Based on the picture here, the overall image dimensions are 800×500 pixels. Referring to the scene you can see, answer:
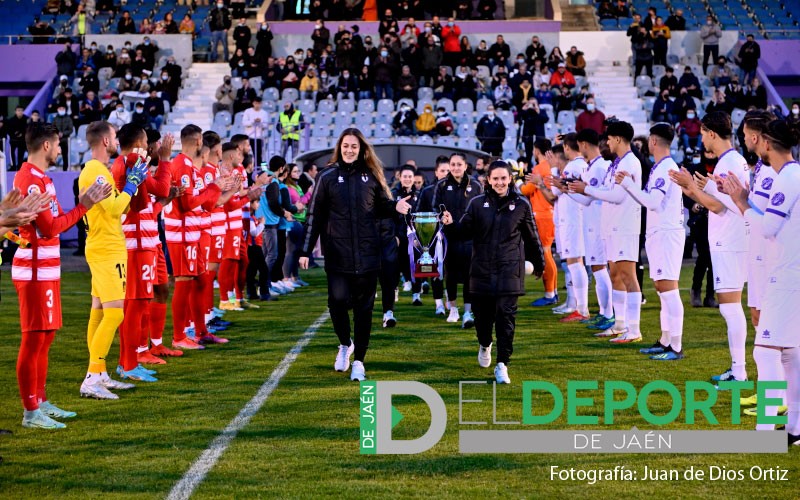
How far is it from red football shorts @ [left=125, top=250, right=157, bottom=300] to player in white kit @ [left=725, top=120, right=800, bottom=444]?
17.1 ft

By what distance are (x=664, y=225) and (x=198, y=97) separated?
2509 centimetres

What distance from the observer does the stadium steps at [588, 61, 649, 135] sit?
105 feet

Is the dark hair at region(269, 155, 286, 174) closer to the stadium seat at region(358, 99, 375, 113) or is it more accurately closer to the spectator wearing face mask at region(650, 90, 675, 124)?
the stadium seat at region(358, 99, 375, 113)

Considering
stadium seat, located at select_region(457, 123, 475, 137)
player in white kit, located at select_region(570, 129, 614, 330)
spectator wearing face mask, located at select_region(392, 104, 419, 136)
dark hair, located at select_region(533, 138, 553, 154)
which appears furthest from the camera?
stadium seat, located at select_region(457, 123, 475, 137)

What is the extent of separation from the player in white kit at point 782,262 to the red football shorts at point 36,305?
189 inches

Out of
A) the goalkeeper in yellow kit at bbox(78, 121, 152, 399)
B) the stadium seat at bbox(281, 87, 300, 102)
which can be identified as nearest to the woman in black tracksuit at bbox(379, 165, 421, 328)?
the goalkeeper in yellow kit at bbox(78, 121, 152, 399)

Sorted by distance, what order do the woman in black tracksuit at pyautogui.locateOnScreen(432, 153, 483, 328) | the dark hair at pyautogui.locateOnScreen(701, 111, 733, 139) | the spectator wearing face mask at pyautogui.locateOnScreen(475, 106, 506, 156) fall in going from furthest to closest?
the spectator wearing face mask at pyautogui.locateOnScreen(475, 106, 506, 156)
the woman in black tracksuit at pyautogui.locateOnScreen(432, 153, 483, 328)
the dark hair at pyautogui.locateOnScreen(701, 111, 733, 139)

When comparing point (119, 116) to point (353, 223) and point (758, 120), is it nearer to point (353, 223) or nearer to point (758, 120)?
point (353, 223)

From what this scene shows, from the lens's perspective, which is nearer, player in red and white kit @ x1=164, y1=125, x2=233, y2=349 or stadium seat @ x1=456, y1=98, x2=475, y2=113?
player in red and white kit @ x1=164, y1=125, x2=233, y2=349

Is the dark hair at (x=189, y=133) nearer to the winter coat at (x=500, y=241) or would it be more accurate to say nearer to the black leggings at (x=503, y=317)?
the winter coat at (x=500, y=241)

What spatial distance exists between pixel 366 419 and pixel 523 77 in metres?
23.5

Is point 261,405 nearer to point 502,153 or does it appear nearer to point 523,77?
point 502,153

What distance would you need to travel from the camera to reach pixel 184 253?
11.5 meters

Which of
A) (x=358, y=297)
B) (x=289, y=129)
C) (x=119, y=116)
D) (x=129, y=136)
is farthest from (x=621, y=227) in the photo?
(x=119, y=116)
